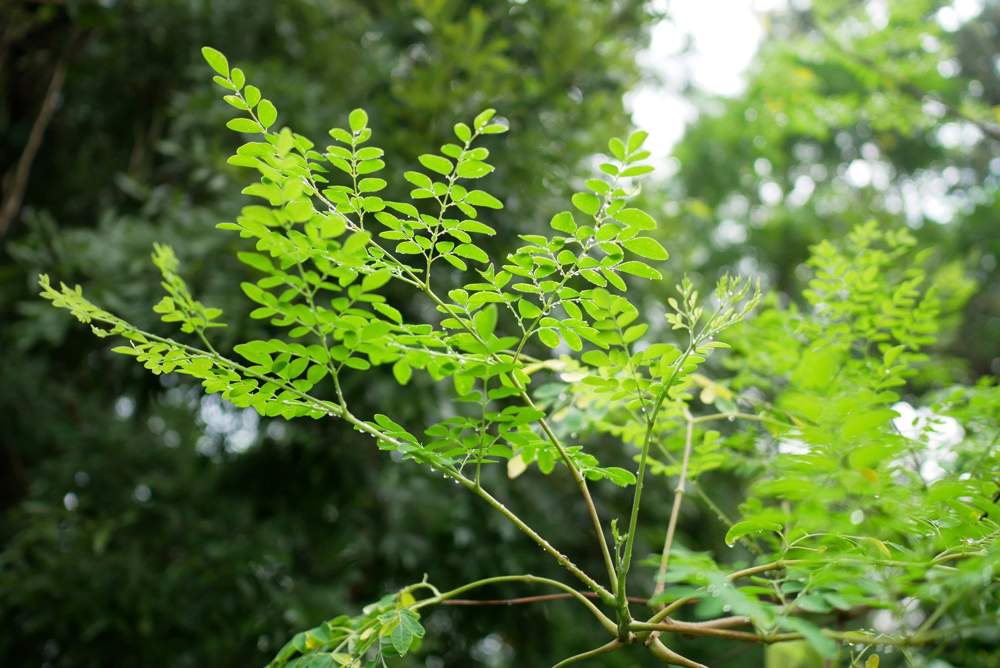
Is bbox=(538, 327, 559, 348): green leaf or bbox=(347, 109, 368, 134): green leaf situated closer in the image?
bbox=(347, 109, 368, 134): green leaf

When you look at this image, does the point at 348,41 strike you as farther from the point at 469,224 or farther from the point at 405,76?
the point at 469,224

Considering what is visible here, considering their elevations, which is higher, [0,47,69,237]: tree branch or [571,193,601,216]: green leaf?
[571,193,601,216]: green leaf

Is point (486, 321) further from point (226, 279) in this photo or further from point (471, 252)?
point (226, 279)

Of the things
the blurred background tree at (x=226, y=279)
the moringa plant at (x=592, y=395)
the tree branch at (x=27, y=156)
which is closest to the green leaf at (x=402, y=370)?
the moringa plant at (x=592, y=395)

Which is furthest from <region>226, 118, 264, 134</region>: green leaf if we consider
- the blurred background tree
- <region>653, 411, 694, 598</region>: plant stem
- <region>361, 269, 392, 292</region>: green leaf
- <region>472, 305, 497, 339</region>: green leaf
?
the blurred background tree

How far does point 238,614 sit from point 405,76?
246cm

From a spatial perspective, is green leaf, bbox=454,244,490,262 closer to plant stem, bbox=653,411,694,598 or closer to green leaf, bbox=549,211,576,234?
green leaf, bbox=549,211,576,234

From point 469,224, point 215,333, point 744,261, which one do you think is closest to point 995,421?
point 469,224

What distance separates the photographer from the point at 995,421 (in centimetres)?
112

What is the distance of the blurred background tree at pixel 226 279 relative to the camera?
278cm

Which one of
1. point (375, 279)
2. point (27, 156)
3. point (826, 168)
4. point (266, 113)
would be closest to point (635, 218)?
point (375, 279)

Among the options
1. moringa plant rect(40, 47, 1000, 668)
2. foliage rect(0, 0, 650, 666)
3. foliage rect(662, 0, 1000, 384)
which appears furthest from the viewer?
foliage rect(662, 0, 1000, 384)

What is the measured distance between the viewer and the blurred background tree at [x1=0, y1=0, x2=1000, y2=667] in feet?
9.11

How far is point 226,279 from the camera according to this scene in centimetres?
259
